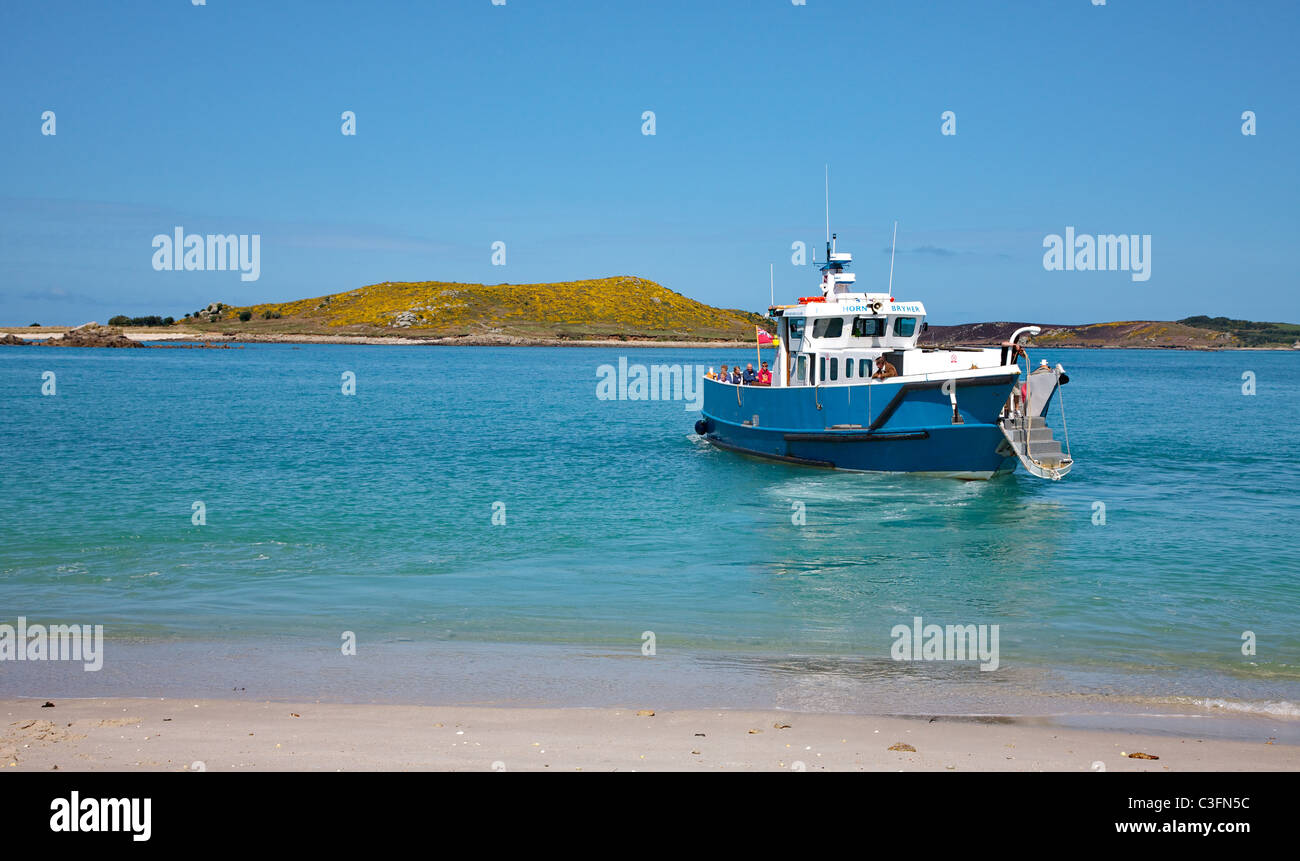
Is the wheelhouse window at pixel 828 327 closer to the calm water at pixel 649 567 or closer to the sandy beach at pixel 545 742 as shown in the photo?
the calm water at pixel 649 567

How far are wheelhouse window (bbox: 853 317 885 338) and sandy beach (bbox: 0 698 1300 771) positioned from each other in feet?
63.0

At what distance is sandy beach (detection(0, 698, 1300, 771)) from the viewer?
714 cm

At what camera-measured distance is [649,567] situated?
640 inches

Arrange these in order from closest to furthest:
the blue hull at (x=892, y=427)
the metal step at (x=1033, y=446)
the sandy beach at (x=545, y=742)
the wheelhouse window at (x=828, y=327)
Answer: the sandy beach at (x=545, y=742)
the metal step at (x=1033, y=446)
the blue hull at (x=892, y=427)
the wheelhouse window at (x=828, y=327)

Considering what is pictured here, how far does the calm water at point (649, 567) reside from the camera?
34.1ft

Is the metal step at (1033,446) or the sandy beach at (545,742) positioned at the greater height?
the metal step at (1033,446)

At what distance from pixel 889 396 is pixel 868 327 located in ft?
10.8

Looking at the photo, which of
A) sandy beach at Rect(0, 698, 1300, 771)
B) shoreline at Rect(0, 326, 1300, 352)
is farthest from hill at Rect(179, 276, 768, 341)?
sandy beach at Rect(0, 698, 1300, 771)

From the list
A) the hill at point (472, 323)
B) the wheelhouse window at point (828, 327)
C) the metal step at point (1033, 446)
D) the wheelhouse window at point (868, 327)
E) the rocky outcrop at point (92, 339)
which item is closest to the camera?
the metal step at point (1033, 446)

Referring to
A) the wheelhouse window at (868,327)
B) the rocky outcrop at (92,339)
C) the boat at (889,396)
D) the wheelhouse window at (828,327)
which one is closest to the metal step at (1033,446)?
the boat at (889,396)

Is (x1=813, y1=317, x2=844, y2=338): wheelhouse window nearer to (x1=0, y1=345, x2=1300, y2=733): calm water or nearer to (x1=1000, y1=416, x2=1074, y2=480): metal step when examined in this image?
(x1=0, y1=345, x2=1300, y2=733): calm water

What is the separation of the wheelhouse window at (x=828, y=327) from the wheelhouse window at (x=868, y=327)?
0.40 metres

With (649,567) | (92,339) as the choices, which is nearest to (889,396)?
(649,567)

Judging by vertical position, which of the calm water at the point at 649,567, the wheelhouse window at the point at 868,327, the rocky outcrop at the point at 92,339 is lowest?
the calm water at the point at 649,567
